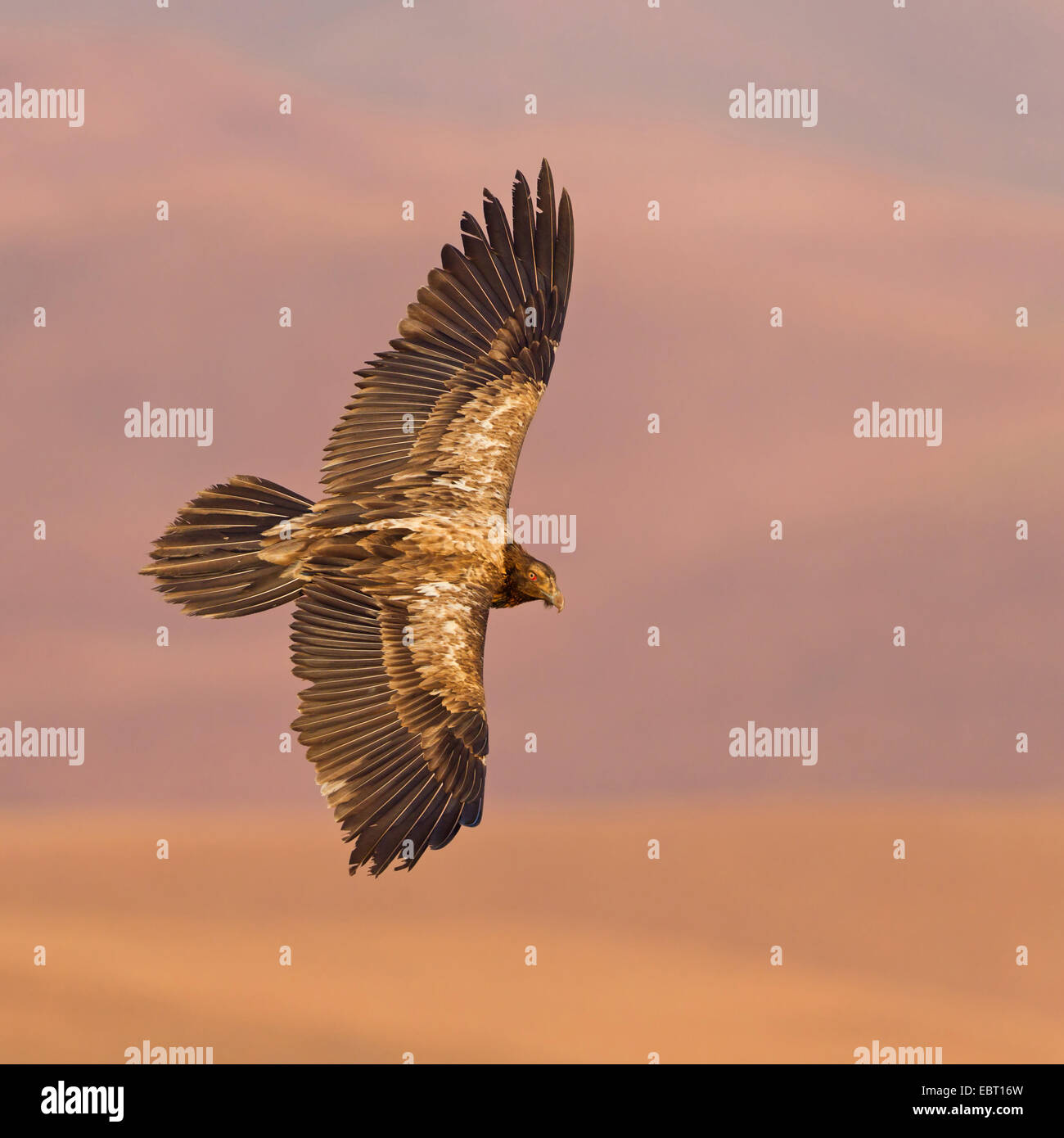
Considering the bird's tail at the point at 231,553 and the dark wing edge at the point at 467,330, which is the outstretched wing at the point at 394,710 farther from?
the dark wing edge at the point at 467,330

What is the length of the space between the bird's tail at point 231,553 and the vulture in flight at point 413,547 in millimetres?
14

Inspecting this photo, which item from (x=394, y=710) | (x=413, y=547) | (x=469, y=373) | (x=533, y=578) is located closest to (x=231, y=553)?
(x=413, y=547)

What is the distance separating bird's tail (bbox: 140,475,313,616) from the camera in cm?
1383

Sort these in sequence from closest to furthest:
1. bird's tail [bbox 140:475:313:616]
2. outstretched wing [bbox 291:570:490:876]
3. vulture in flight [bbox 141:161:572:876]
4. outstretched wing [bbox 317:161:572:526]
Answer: outstretched wing [bbox 291:570:490:876] → vulture in flight [bbox 141:161:572:876] → bird's tail [bbox 140:475:313:616] → outstretched wing [bbox 317:161:572:526]

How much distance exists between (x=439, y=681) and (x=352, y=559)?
1.51 m

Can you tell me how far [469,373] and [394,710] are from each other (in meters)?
3.96

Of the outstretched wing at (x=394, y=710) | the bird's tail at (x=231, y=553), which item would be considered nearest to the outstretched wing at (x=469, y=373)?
the bird's tail at (x=231, y=553)

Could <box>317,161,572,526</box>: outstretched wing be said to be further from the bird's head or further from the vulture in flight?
the bird's head

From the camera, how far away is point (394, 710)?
12.6 metres

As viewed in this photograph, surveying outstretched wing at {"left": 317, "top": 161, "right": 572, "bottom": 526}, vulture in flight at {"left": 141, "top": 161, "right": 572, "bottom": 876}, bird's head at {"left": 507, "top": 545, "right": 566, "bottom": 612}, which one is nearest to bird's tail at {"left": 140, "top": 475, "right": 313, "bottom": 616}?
vulture in flight at {"left": 141, "top": 161, "right": 572, "bottom": 876}

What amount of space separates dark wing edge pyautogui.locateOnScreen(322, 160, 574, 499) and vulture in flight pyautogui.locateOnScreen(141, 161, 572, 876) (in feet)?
0.05

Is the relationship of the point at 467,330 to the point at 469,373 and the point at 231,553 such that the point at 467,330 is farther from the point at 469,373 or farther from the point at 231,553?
the point at 231,553

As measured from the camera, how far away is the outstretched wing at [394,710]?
1205 centimetres

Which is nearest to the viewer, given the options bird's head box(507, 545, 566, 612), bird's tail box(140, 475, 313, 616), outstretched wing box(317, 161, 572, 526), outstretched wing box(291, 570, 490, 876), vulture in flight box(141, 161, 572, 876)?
outstretched wing box(291, 570, 490, 876)
